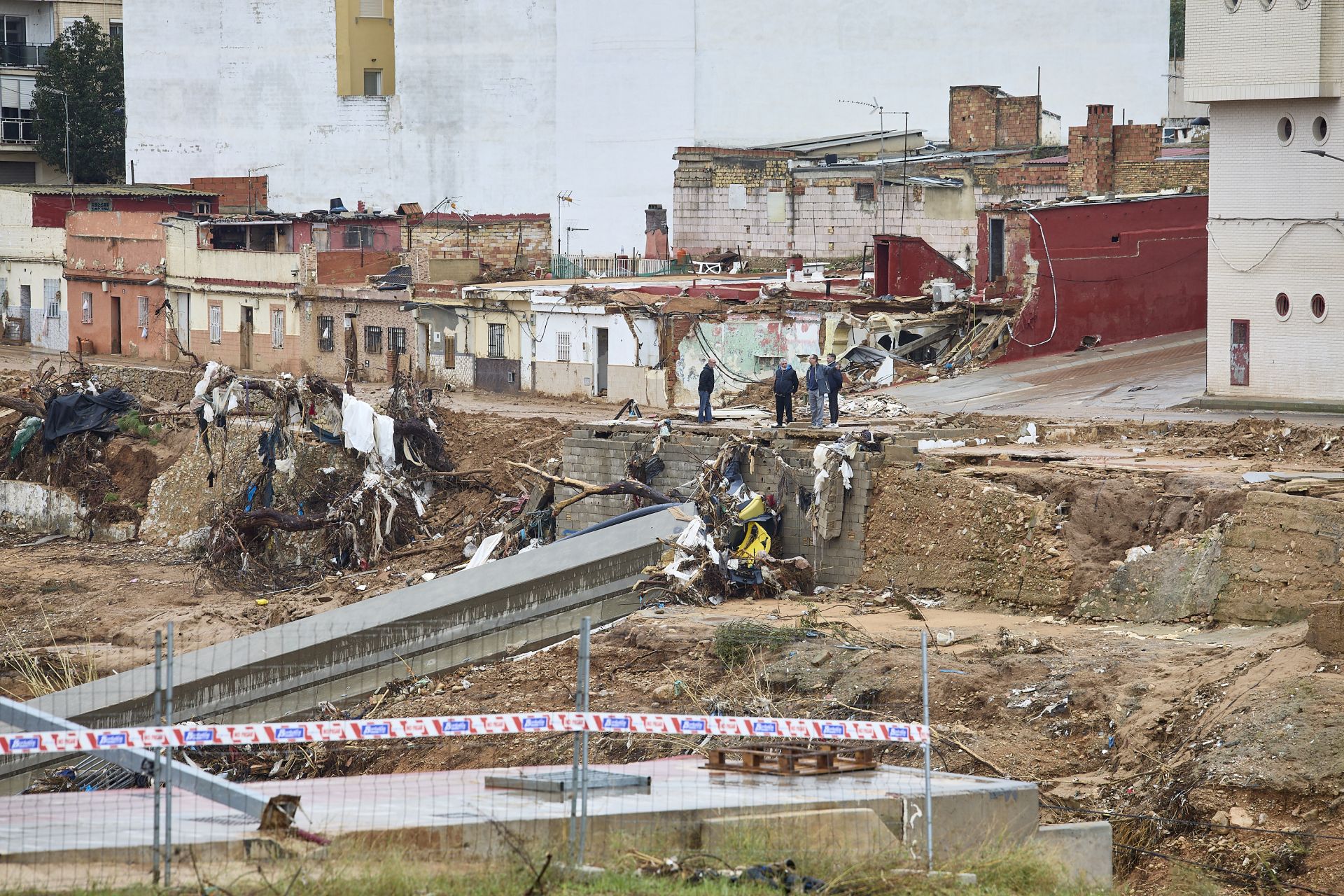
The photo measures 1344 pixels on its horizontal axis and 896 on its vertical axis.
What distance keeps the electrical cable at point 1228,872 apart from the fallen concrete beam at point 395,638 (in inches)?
333

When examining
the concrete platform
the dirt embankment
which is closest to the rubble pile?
the dirt embankment

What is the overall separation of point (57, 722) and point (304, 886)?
7.99 ft

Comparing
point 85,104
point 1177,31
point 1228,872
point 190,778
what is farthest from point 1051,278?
point 1177,31

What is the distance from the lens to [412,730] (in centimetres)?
1194

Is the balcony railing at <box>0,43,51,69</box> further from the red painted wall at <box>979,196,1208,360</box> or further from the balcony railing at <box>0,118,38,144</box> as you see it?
the red painted wall at <box>979,196,1208,360</box>

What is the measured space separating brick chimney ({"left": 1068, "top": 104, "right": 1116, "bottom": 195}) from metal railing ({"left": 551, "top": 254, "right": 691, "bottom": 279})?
12599 mm

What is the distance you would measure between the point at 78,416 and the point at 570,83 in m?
30.1

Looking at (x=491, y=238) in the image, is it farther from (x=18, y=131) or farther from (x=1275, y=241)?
(x=18, y=131)

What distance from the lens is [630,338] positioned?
1539 inches

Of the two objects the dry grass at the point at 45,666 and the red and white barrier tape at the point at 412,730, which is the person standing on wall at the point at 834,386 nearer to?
the dry grass at the point at 45,666

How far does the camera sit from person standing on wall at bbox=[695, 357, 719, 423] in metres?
29.1

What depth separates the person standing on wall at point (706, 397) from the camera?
29.1 m

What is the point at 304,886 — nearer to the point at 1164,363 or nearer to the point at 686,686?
the point at 686,686

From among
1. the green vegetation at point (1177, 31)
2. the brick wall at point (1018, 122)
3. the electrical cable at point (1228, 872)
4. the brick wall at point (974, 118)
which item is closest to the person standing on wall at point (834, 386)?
the electrical cable at point (1228, 872)
